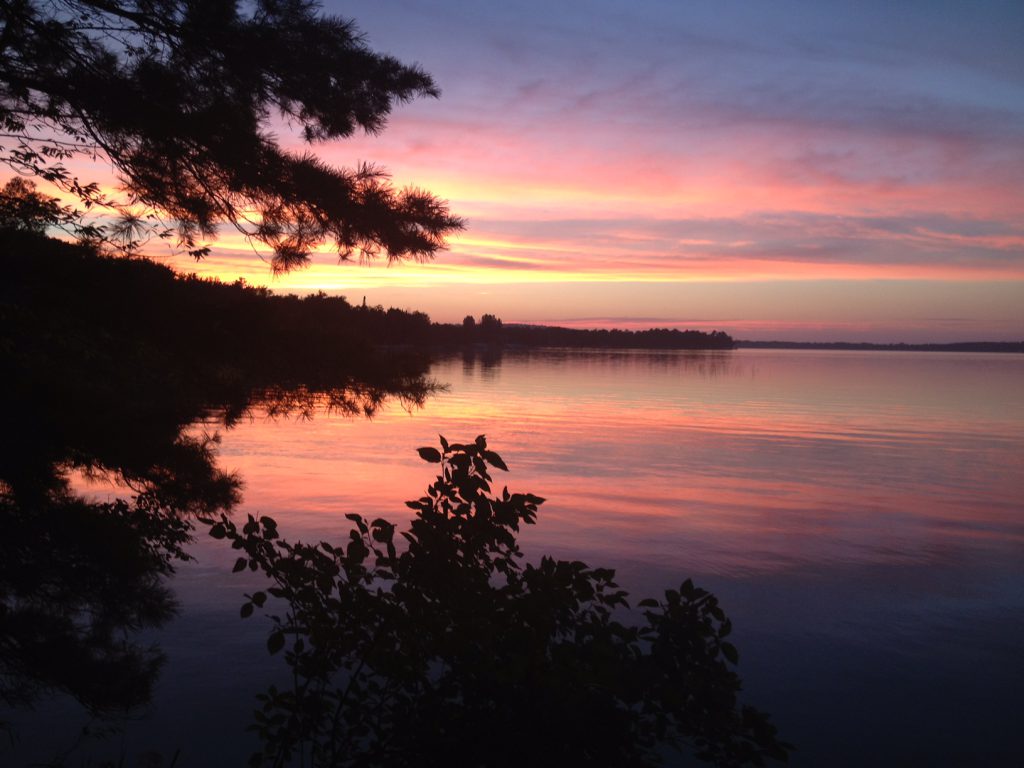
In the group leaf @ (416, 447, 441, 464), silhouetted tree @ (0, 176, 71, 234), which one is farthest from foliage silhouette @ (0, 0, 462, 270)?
leaf @ (416, 447, 441, 464)

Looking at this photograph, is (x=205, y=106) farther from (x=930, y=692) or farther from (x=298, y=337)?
(x=930, y=692)

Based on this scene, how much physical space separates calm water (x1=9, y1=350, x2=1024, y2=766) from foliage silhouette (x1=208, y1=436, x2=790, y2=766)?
9.52 ft

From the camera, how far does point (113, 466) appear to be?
6.52m

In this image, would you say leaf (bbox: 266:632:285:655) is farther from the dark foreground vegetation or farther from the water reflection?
the water reflection

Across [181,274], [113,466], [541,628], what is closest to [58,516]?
[113,466]

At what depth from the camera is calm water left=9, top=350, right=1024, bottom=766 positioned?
21.6 feet

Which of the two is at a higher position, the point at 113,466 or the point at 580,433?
the point at 113,466

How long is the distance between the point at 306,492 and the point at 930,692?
9.89m

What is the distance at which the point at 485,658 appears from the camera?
3439 mm

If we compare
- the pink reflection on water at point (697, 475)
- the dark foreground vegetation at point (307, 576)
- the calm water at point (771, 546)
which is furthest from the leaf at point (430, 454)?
the pink reflection on water at point (697, 475)

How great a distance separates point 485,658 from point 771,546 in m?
8.88

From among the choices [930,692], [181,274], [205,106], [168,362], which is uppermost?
[205,106]

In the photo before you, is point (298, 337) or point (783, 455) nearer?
point (298, 337)

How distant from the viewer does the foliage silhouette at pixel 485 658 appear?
3.43 metres
